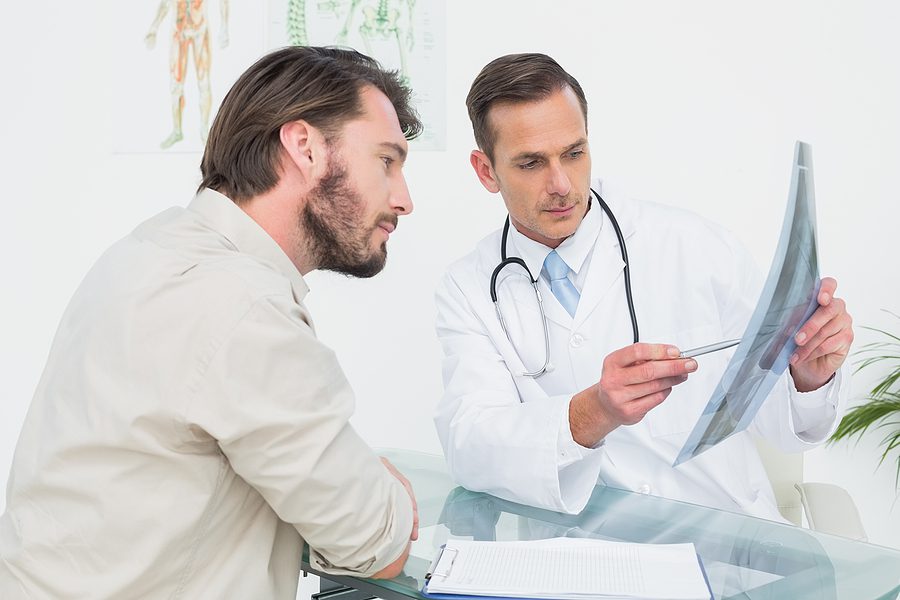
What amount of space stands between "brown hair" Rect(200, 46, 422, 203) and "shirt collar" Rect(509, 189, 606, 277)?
0.62m

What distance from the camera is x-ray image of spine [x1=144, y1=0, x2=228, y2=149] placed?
9.45 feet

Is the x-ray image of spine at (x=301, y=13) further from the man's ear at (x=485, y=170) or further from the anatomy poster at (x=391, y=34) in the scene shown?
the man's ear at (x=485, y=170)

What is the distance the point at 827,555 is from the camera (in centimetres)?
124

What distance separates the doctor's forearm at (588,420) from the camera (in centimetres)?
143

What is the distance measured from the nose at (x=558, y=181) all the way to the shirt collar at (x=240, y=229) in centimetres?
72

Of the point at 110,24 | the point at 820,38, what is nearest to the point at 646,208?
the point at 820,38

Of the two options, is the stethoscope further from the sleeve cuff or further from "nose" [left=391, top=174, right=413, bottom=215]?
"nose" [left=391, top=174, right=413, bottom=215]

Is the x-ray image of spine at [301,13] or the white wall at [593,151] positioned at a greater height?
the x-ray image of spine at [301,13]

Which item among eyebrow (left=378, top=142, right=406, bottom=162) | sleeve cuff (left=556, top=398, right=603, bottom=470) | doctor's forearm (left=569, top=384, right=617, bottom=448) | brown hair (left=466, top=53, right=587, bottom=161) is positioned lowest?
sleeve cuff (left=556, top=398, right=603, bottom=470)

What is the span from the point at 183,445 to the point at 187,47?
7.05 ft

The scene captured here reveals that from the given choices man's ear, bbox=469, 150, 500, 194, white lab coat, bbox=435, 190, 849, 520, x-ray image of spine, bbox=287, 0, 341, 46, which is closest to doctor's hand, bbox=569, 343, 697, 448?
white lab coat, bbox=435, 190, 849, 520

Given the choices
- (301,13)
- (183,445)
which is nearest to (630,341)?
(183,445)

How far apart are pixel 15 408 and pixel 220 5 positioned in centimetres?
140

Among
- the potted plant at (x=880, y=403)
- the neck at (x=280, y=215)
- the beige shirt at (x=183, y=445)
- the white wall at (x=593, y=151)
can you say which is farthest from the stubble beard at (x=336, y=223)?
the potted plant at (x=880, y=403)
